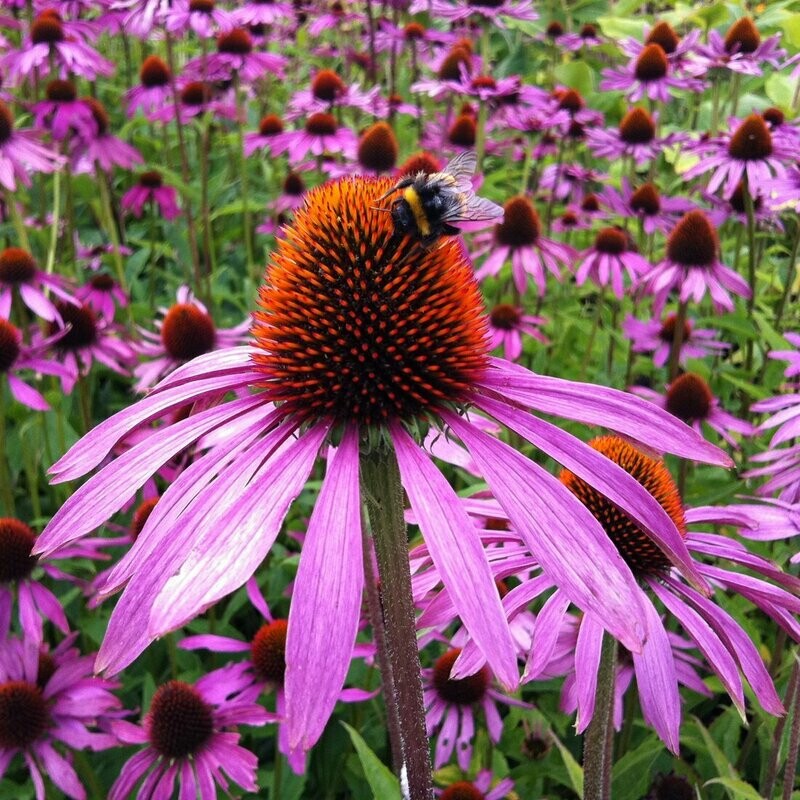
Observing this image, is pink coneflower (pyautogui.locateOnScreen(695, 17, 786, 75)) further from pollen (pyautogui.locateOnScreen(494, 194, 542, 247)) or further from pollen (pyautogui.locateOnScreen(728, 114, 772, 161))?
pollen (pyautogui.locateOnScreen(494, 194, 542, 247))

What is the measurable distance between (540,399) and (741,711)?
15.3 inches

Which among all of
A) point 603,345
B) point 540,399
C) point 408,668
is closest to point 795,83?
point 603,345

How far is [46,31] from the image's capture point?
10.6 feet

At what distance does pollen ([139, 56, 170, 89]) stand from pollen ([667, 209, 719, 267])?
2456 mm

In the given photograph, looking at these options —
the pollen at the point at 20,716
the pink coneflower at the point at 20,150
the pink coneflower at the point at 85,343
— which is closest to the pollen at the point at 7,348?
the pink coneflower at the point at 85,343

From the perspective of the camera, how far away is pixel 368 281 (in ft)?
3.01

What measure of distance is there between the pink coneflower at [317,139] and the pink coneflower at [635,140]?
3.43ft

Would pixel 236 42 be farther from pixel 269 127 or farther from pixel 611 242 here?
pixel 611 242

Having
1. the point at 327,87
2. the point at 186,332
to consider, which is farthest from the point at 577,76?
the point at 186,332

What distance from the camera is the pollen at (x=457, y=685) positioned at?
1.53m

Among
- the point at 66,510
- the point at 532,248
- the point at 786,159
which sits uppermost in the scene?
the point at 66,510

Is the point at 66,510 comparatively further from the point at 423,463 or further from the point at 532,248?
the point at 532,248

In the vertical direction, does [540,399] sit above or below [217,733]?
above

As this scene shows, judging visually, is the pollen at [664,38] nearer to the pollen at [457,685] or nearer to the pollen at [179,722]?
the pollen at [457,685]
